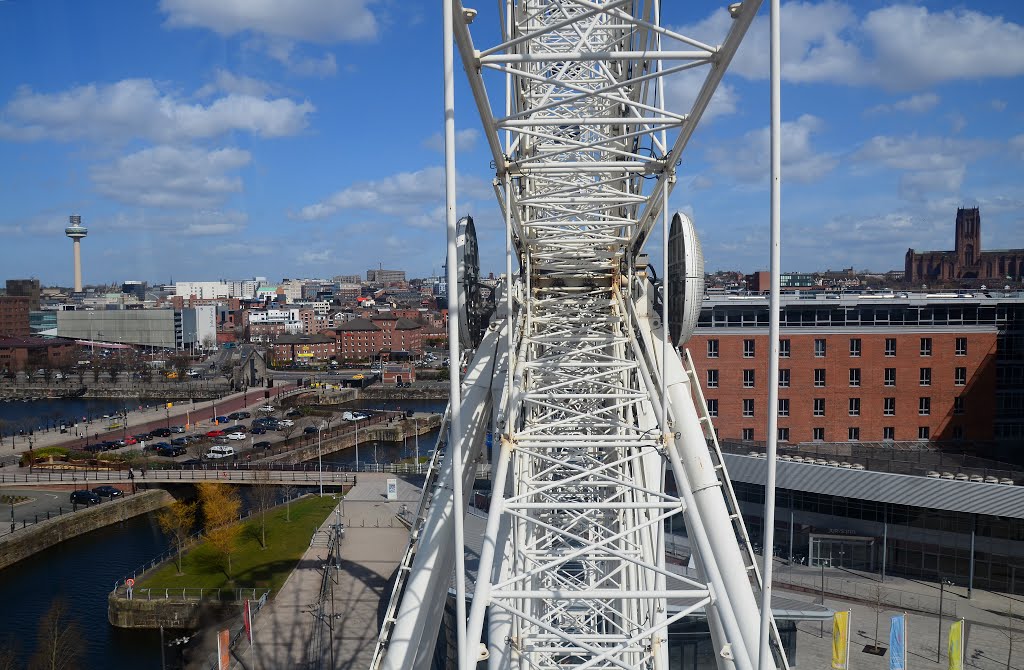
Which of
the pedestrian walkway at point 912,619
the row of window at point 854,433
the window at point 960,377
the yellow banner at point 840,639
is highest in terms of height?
the window at point 960,377

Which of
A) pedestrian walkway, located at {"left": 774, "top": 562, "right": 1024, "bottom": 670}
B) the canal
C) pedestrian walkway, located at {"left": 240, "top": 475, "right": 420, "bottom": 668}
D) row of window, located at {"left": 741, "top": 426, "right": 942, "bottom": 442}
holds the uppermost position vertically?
row of window, located at {"left": 741, "top": 426, "right": 942, "bottom": 442}

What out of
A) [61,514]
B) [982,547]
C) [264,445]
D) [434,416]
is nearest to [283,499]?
[61,514]

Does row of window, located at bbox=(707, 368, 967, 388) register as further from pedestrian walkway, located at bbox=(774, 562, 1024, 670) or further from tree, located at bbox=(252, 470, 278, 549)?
tree, located at bbox=(252, 470, 278, 549)

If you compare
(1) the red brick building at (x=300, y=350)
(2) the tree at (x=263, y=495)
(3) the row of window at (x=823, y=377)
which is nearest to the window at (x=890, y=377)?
(3) the row of window at (x=823, y=377)

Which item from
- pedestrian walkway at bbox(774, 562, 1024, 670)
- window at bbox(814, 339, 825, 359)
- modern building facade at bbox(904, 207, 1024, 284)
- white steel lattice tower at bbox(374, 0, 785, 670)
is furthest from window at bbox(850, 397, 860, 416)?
modern building facade at bbox(904, 207, 1024, 284)

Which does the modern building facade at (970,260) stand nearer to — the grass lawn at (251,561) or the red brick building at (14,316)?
the grass lawn at (251,561)

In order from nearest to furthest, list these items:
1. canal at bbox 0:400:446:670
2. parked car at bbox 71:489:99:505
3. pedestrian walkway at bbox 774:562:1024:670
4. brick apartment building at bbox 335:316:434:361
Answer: pedestrian walkway at bbox 774:562:1024:670
canal at bbox 0:400:446:670
parked car at bbox 71:489:99:505
brick apartment building at bbox 335:316:434:361

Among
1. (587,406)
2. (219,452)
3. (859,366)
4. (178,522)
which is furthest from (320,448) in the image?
(587,406)
